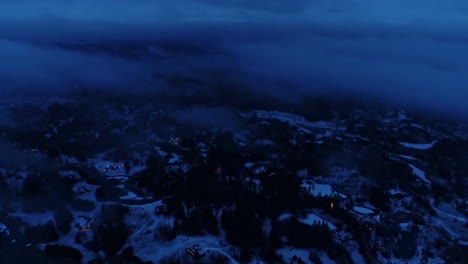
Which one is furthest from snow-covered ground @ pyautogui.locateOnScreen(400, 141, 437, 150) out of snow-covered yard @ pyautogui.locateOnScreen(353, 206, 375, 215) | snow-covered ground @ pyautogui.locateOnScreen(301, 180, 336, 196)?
snow-covered yard @ pyautogui.locateOnScreen(353, 206, 375, 215)

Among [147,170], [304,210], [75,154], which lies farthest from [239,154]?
[75,154]

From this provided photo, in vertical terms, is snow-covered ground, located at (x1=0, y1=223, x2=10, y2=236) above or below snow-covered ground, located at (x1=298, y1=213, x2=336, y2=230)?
below

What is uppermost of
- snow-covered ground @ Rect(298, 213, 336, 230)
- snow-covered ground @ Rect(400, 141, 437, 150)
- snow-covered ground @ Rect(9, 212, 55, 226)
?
snow-covered ground @ Rect(400, 141, 437, 150)

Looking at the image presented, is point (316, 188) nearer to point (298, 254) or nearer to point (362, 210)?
point (362, 210)

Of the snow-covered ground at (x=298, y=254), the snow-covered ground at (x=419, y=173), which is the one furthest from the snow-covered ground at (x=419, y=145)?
the snow-covered ground at (x=298, y=254)

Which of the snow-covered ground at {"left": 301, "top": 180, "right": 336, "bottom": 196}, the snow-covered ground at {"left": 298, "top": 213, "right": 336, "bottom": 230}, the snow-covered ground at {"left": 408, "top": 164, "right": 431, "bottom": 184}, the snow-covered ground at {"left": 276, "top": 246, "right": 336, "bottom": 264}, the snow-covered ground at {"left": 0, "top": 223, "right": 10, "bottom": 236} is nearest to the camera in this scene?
the snow-covered ground at {"left": 276, "top": 246, "right": 336, "bottom": 264}

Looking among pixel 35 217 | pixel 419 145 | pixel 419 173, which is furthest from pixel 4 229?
pixel 419 145

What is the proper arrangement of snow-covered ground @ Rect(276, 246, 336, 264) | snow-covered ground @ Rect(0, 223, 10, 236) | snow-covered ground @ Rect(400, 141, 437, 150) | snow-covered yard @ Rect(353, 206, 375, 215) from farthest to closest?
1. snow-covered ground @ Rect(400, 141, 437, 150)
2. snow-covered yard @ Rect(353, 206, 375, 215)
3. snow-covered ground @ Rect(0, 223, 10, 236)
4. snow-covered ground @ Rect(276, 246, 336, 264)

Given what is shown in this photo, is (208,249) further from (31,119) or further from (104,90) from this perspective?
(104,90)

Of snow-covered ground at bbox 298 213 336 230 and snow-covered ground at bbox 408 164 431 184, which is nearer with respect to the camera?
snow-covered ground at bbox 298 213 336 230

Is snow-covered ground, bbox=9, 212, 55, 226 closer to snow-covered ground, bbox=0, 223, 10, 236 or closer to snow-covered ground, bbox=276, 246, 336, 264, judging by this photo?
snow-covered ground, bbox=0, 223, 10, 236

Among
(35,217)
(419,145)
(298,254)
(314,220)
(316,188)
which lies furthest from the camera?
(419,145)
